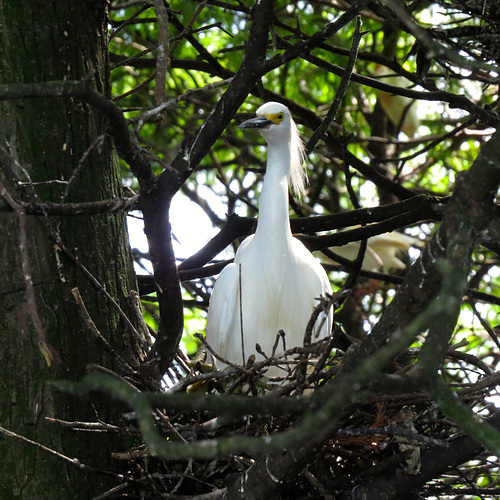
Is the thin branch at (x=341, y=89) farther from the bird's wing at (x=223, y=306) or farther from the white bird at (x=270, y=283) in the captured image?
the bird's wing at (x=223, y=306)

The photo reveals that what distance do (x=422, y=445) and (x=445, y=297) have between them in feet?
3.40

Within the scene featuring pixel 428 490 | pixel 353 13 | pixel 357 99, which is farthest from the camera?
pixel 357 99

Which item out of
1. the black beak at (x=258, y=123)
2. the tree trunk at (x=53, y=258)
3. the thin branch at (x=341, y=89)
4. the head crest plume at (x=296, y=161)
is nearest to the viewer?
the tree trunk at (x=53, y=258)

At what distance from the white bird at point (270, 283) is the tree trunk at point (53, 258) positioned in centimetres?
93

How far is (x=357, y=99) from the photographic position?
6.69 m

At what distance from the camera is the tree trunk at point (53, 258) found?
2.34m

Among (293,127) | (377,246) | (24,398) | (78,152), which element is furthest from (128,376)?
(377,246)

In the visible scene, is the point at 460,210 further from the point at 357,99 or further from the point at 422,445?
the point at 357,99

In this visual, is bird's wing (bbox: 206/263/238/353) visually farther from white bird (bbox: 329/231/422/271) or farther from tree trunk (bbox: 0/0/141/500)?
white bird (bbox: 329/231/422/271)

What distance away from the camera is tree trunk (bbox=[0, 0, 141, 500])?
2.34 metres

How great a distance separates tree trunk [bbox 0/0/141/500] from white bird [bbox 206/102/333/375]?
932 mm

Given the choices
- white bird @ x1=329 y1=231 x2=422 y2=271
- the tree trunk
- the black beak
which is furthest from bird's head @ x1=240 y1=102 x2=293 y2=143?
white bird @ x1=329 y1=231 x2=422 y2=271

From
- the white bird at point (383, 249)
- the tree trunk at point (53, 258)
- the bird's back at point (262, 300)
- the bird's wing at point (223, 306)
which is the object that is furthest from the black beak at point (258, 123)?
the white bird at point (383, 249)

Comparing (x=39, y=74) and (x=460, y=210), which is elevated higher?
(x=39, y=74)
